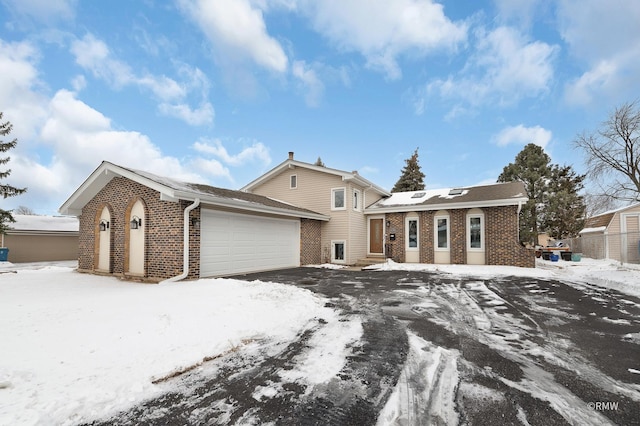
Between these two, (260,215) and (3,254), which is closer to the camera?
(260,215)

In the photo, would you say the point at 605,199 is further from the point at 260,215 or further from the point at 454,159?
the point at 260,215

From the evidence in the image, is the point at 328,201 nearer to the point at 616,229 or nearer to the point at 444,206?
the point at 444,206

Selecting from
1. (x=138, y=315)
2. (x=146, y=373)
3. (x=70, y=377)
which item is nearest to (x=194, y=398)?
(x=146, y=373)

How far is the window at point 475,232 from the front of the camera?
1364cm

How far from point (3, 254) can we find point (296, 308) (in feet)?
75.3

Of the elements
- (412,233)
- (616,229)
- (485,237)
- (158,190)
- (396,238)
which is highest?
(158,190)

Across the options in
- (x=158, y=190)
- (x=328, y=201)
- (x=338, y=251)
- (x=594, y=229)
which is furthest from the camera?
(x=594, y=229)

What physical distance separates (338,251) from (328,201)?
2891 millimetres

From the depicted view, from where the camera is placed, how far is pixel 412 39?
12875 millimetres

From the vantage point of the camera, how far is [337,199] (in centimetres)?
1552

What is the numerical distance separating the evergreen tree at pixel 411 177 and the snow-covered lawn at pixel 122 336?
24.7 metres

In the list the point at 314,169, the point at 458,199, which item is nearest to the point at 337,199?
the point at 314,169

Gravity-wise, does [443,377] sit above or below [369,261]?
above

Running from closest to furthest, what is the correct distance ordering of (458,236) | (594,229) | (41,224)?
(458,236)
(594,229)
(41,224)
